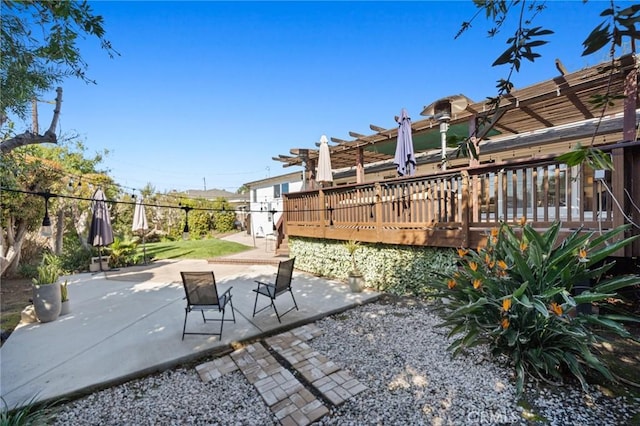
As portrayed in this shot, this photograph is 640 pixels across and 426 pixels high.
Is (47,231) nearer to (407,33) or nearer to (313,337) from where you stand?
(313,337)

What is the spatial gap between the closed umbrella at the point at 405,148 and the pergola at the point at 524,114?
1.71ft

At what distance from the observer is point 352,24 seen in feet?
22.3

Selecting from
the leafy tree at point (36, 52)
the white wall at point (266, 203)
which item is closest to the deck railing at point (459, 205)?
the leafy tree at point (36, 52)

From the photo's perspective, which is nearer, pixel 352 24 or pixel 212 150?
pixel 352 24

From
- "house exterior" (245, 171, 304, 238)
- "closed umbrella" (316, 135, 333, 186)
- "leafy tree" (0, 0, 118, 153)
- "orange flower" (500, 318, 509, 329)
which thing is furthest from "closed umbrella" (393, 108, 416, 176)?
"house exterior" (245, 171, 304, 238)

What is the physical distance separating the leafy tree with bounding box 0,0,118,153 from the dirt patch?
3.68 meters

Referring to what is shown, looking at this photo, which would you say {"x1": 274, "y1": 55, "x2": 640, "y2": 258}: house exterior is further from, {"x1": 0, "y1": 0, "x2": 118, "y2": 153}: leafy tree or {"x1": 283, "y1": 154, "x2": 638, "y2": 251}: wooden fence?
{"x1": 0, "y1": 0, "x2": 118, "y2": 153}: leafy tree

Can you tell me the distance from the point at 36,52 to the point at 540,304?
5765mm

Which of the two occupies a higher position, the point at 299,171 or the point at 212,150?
the point at 212,150

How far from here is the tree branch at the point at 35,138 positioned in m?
3.13

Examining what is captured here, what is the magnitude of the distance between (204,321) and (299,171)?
1259cm

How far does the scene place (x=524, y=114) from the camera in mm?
6750

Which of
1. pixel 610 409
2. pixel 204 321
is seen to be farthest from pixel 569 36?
pixel 204 321

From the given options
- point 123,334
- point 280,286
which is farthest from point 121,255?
point 280,286
